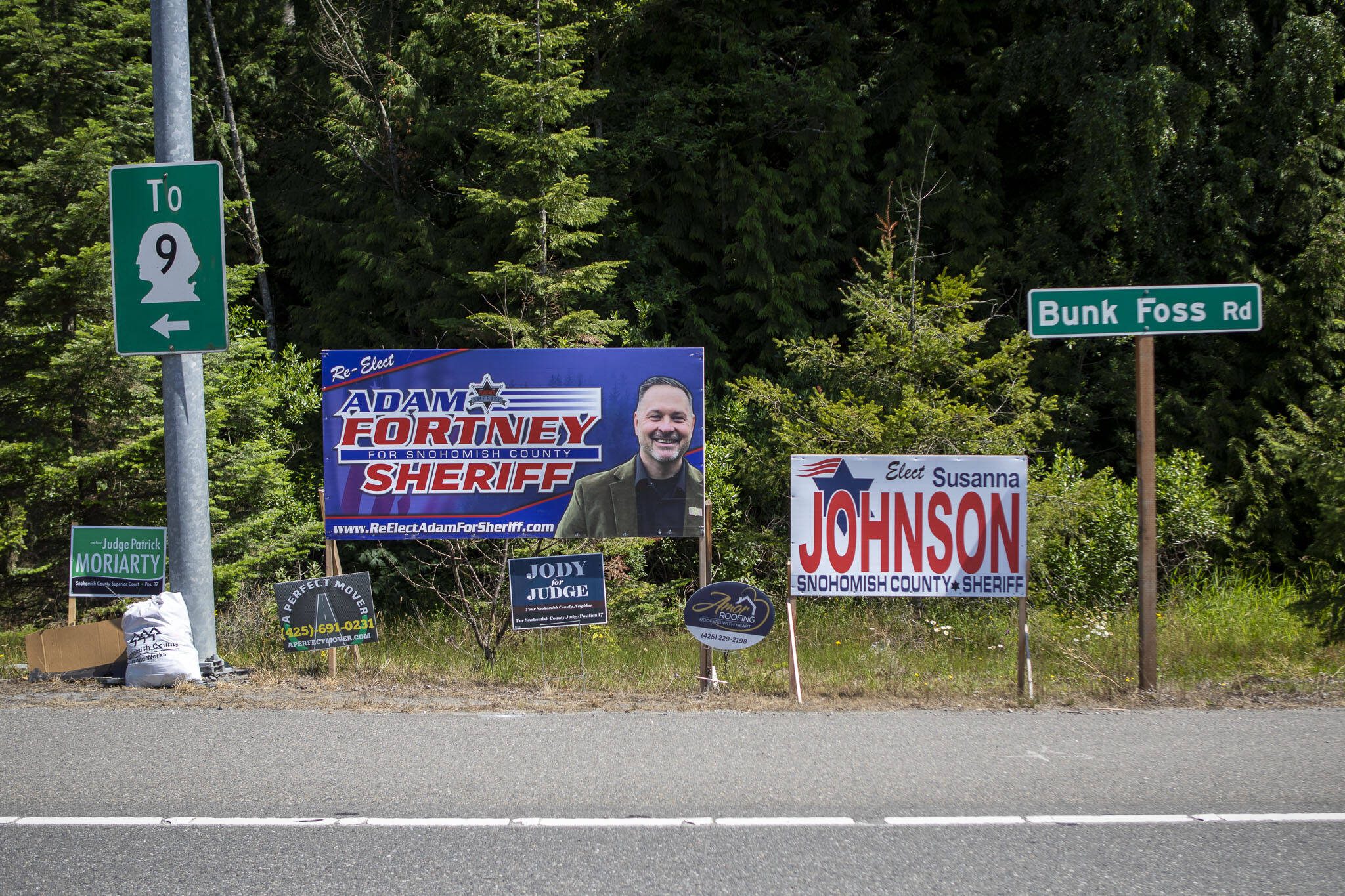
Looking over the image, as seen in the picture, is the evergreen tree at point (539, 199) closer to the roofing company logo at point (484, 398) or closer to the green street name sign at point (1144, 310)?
the roofing company logo at point (484, 398)

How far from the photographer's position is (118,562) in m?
7.94

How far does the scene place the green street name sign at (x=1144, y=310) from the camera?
6828mm

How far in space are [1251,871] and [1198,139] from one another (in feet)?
43.0

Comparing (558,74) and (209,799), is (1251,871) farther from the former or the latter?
(558,74)

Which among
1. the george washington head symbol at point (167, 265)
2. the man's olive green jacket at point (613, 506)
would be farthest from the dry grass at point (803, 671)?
the george washington head symbol at point (167, 265)

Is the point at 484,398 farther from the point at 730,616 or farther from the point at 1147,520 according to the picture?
the point at 1147,520

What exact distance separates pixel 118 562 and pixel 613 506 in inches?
162

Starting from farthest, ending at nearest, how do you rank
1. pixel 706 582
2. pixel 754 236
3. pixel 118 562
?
1. pixel 754 236
2. pixel 118 562
3. pixel 706 582

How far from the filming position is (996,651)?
8953 millimetres

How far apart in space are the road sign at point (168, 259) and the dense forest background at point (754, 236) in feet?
13.0

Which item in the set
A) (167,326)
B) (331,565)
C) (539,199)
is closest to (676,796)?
(331,565)

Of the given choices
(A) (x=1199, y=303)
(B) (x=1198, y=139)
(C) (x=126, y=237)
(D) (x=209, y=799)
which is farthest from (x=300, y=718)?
(B) (x=1198, y=139)

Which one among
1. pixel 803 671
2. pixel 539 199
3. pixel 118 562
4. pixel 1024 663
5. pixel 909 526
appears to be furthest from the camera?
pixel 539 199

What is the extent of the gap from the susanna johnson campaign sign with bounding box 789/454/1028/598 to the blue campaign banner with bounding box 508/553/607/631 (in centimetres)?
148
